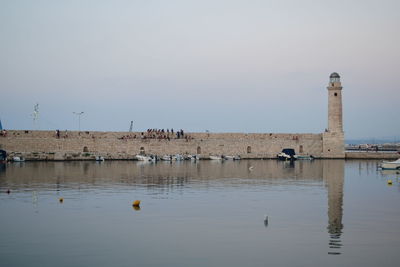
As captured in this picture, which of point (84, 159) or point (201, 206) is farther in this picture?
point (84, 159)

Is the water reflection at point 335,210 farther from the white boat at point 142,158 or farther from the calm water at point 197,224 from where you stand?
the white boat at point 142,158

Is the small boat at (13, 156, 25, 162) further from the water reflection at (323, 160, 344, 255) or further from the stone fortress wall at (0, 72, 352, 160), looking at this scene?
the water reflection at (323, 160, 344, 255)

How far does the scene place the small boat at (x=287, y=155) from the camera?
5803 centimetres

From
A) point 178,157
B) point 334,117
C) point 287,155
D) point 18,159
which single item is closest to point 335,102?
point 334,117

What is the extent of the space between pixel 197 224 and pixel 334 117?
42777 mm

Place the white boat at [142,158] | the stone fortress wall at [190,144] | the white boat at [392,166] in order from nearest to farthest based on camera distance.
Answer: the white boat at [392,166] < the stone fortress wall at [190,144] < the white boat at [142,158]

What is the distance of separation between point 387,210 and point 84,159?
1451 inches

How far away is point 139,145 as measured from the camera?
55.6 m

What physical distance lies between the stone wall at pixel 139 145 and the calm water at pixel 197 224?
2173cm

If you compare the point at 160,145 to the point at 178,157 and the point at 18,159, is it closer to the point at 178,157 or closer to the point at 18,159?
the point at 178,157

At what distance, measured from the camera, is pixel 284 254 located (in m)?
14.0

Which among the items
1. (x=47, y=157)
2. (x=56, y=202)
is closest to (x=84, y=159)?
(x=47, y=157)

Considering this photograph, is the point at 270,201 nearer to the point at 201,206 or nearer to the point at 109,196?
the point at 201,206

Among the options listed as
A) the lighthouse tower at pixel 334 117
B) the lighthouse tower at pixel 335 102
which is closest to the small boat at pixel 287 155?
the lighthouse tower at pixel 334 117
